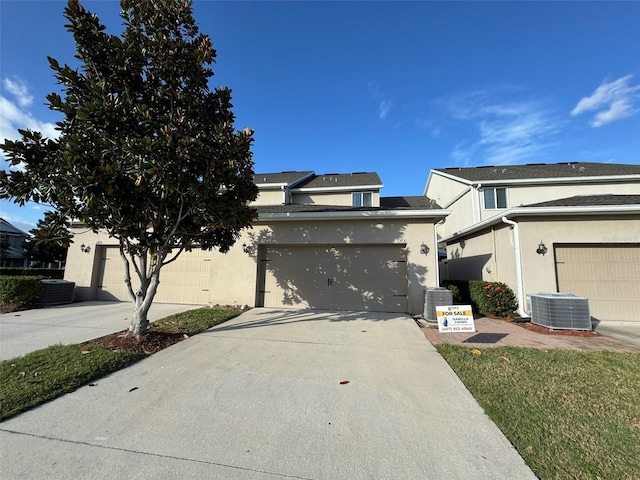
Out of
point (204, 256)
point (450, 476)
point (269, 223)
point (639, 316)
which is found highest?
point (269, 223)

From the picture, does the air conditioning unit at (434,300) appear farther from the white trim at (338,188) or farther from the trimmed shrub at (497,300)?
the white trim at (338,188)

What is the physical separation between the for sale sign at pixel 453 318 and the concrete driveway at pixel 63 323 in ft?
23.4

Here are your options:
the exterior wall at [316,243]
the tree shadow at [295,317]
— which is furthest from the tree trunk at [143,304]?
the exterior wall at [316,243]

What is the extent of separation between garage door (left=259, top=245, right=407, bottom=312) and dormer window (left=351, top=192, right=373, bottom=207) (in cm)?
624

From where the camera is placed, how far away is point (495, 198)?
14727 millimetres

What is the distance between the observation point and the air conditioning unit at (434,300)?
288 inches

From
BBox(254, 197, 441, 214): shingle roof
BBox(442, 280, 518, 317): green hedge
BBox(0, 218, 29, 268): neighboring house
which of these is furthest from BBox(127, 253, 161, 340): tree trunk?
BBox(0, 218, 29, 268): neighboring house

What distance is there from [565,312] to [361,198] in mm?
9856

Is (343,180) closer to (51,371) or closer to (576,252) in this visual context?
(576,252)

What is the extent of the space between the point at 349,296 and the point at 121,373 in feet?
20.5

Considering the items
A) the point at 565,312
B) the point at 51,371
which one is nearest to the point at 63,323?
the point at 51,371

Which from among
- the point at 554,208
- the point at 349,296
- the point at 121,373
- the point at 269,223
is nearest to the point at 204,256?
the point at 269,223

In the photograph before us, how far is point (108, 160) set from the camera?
4730 mm

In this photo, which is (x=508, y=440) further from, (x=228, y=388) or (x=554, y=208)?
(x=554, y=208)
